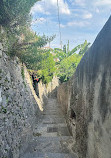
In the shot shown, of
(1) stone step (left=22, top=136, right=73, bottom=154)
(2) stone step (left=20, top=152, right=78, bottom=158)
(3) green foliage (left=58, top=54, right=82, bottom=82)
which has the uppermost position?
(3) green foliage (left=58, top=54, right=82, bottom=82)

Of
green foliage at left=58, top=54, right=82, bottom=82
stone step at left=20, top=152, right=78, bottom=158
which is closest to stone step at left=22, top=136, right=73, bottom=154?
stone step at left=20, top=152, right=78, bottom=158

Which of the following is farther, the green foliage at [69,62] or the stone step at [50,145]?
the green foliage at [69,62]

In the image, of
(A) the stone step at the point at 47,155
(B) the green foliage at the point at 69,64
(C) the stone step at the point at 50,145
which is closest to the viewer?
(A) the stone step at the point at 47,155

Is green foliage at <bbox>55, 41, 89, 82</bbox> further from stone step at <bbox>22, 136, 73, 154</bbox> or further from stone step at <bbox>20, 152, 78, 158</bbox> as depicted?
stone step at <bbox>20, 152, 78, 158</bbox>

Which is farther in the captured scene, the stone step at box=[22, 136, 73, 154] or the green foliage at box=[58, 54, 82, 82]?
the green foliage at box=[58, 54, 82, 82]

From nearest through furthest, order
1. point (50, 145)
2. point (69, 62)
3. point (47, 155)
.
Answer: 1. point (47, 155)
2. point (50, 145)
3. point (69, 62)

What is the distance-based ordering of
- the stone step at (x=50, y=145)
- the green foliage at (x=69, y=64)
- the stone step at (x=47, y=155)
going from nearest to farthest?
the stone step at (x=47, y=155)
the stone step at (x=50, y=145)
the green foliage at (x=69, y=64)

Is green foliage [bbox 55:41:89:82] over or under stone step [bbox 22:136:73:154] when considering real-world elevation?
over

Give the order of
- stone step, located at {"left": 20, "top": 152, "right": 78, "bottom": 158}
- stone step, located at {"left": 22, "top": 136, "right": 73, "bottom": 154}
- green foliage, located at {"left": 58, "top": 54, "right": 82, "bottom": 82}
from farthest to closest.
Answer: green foliage, located at {"left": 58, "top": 54, "right": 82, "bottom": 82}
stone step, located at {"left": 22, "top": 136, "right": 73, "bottom": 154}
stone step, located at {"left": 20, "top": 152, "right": 78, "bottom": 158}

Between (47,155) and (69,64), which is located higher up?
(69,64)

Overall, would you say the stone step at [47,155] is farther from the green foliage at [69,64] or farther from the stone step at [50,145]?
the green foliage at [69,64]

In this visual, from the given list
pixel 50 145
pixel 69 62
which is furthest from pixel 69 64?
pixel 50 145

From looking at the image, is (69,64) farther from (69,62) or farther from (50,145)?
(50,145)

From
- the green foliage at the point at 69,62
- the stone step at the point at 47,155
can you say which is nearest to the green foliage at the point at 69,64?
the green foliage at the point at 69,62
